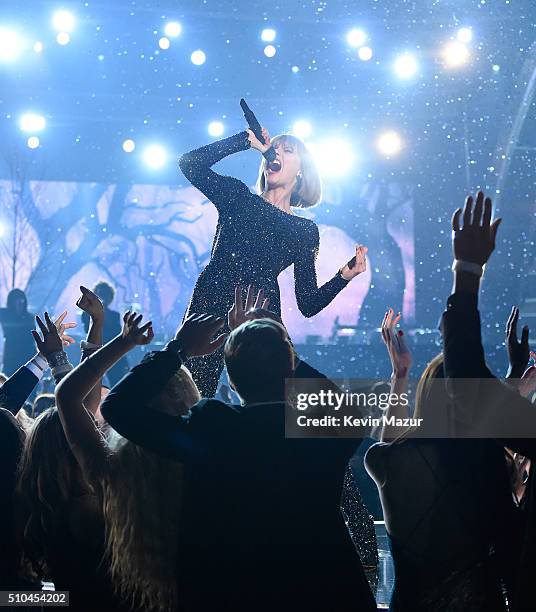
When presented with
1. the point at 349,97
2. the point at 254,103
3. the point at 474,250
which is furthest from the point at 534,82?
the point at 474,250

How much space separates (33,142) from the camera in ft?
49.2

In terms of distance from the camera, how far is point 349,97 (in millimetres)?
13148

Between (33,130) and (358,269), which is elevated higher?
(33,130)

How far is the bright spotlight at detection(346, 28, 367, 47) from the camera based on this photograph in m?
12.0

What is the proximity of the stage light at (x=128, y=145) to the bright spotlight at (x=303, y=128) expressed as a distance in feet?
11.7

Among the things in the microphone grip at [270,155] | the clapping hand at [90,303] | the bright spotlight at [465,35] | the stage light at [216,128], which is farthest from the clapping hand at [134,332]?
the stage light at [216,128]

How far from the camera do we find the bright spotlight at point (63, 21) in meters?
12.5

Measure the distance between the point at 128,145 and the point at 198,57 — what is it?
304 centimetres

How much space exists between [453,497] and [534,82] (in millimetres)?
9656

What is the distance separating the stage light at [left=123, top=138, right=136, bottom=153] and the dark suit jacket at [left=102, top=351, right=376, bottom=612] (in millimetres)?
14357

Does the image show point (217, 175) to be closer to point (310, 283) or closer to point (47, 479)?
point (310, 283)

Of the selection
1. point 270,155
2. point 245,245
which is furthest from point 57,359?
point 270,155

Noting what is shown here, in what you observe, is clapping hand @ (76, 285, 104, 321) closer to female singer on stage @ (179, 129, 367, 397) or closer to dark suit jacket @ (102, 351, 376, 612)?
female singer on stage @ (179, 129, 367, 397)

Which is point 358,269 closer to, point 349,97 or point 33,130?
point 349,97
